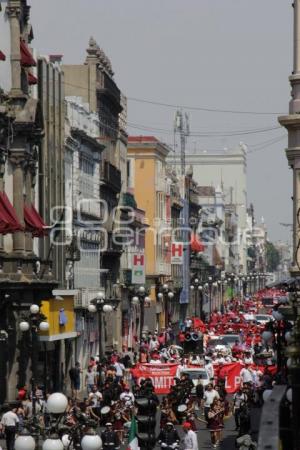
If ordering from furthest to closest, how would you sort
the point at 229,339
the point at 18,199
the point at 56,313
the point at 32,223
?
the point at 229,339
the point at 56,313
the point at 18,199
the point at 32,223

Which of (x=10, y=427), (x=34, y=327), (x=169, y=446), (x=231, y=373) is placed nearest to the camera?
(x=169, y=446)

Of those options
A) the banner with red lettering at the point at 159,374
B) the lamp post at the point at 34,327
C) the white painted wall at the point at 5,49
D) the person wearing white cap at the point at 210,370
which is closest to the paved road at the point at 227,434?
the lamp post at the point at 34,327

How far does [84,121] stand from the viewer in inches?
3627

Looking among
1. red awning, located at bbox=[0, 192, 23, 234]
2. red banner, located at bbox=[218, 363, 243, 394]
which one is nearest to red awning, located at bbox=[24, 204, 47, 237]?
red awning, located at bbox=[0, 192, 23, 234]

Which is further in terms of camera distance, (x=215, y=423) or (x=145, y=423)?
(x=215, y=423)

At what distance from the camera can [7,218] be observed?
54.3 meters

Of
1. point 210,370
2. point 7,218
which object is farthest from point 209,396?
point 210,370

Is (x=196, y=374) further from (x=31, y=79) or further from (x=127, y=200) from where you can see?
(x=127, y=200)

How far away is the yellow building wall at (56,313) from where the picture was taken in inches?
2623

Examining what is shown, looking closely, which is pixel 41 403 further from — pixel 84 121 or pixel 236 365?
pixel 84 121

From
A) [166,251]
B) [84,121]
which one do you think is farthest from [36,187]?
[166,251]

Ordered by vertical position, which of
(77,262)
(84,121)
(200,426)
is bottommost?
(200,426)

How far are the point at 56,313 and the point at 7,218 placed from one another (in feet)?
49.3

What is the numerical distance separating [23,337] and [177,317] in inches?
3642
